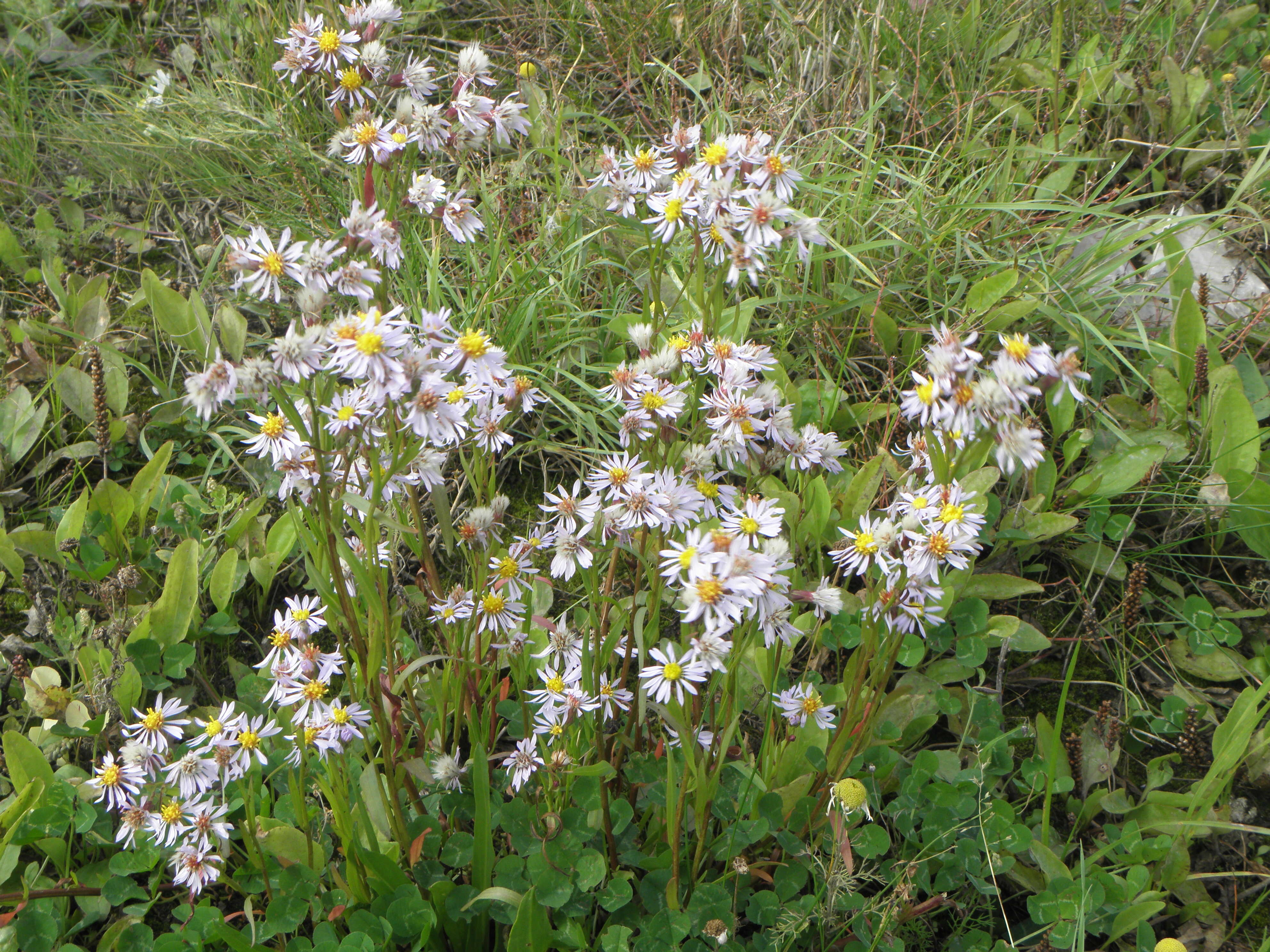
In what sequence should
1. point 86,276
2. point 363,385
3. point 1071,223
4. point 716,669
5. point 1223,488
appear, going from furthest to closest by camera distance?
point 86,276, point 1071,223, point 1223,488, point 363,385, point 716,669

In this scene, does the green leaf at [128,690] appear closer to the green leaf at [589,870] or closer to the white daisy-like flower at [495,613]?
the white daisy-like flower at [495,613]

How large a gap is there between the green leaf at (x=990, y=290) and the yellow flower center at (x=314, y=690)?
178 cm

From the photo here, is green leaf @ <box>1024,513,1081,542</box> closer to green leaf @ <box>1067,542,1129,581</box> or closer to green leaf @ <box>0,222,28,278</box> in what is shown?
green leaf @ <box>1067,542,1129,581</box>

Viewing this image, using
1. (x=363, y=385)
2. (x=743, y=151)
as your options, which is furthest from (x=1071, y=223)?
(x=363, y=385)

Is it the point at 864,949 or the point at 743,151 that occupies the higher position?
the point at 743,151

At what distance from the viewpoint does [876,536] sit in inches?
54.7

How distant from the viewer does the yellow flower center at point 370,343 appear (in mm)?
1232

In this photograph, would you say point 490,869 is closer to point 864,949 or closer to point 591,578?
point 591,578

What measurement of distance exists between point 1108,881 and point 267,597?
189 cm

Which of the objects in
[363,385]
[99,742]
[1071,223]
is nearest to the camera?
[363,385]

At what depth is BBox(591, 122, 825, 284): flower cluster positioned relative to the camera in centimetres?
146

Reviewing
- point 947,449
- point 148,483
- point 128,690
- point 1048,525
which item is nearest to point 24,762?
point 128,690

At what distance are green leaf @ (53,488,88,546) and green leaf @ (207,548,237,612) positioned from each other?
366 millimetres

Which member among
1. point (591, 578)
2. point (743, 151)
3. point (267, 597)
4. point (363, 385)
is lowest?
point (267, 597)
